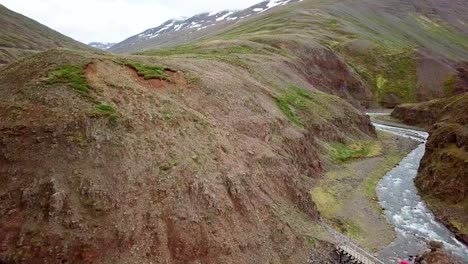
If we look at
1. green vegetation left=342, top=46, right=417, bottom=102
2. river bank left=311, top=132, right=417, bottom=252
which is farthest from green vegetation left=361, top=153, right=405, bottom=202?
green vegetation left=342, top=46, right=417, bottom=102

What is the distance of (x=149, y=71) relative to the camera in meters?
42.6

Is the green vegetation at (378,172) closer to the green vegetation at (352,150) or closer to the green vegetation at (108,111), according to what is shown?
the green vegetation at (352,150)

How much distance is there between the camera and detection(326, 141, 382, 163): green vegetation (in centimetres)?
5987

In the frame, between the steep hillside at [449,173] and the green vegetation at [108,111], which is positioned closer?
the green vegetation at [108,111]

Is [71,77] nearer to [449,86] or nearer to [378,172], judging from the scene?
[378,172]

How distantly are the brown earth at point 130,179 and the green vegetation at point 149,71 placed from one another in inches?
42.9

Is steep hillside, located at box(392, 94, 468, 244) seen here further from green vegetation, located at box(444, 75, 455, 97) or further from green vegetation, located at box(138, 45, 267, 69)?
green vegetation, located at box(444, 75, 455, 97)

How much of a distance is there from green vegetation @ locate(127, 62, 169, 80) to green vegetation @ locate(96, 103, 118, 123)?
316 inches

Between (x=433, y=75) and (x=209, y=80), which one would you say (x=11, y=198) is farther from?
(x=433, y=75)

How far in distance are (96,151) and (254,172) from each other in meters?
14.1

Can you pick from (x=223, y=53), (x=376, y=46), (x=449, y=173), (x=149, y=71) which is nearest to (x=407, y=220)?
(x=449, y=173)

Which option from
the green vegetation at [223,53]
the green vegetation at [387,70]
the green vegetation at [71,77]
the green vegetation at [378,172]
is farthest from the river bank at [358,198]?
the green vegetation at [387,70]

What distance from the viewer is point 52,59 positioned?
37.3m

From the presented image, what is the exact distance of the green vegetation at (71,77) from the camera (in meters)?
34.6
